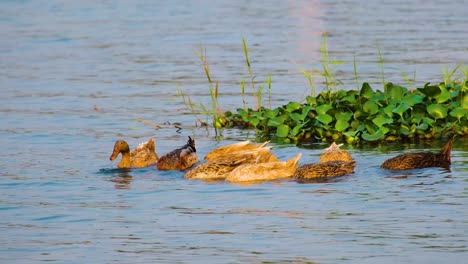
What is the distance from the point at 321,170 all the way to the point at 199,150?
9.14ft

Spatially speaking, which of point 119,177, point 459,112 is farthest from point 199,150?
point 459,112

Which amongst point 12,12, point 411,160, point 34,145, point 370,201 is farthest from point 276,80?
point 12,12

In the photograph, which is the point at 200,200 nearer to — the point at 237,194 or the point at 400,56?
the point at 237,194

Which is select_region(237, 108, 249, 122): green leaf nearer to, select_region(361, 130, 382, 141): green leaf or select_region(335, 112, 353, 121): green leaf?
select_region(335, 112, 353, 121): green leaf

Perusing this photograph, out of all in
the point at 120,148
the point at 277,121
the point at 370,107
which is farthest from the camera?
the point at 277,121

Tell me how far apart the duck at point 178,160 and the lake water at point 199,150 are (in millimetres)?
218

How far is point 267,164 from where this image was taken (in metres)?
13.6

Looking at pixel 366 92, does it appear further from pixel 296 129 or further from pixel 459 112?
pixel 459 112

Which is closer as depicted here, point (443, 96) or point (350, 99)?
point (443, 96)

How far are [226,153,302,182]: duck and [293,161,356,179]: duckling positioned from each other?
0.11 metres

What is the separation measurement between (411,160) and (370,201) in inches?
63.1

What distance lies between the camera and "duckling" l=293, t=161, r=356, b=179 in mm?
13555

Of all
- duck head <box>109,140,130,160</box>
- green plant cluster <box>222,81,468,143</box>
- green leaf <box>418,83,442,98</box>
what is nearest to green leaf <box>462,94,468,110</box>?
green plant cluster <box>222,81,468,143</box>

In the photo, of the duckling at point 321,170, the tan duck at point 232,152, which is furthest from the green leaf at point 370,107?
the duckling at point 321,170
